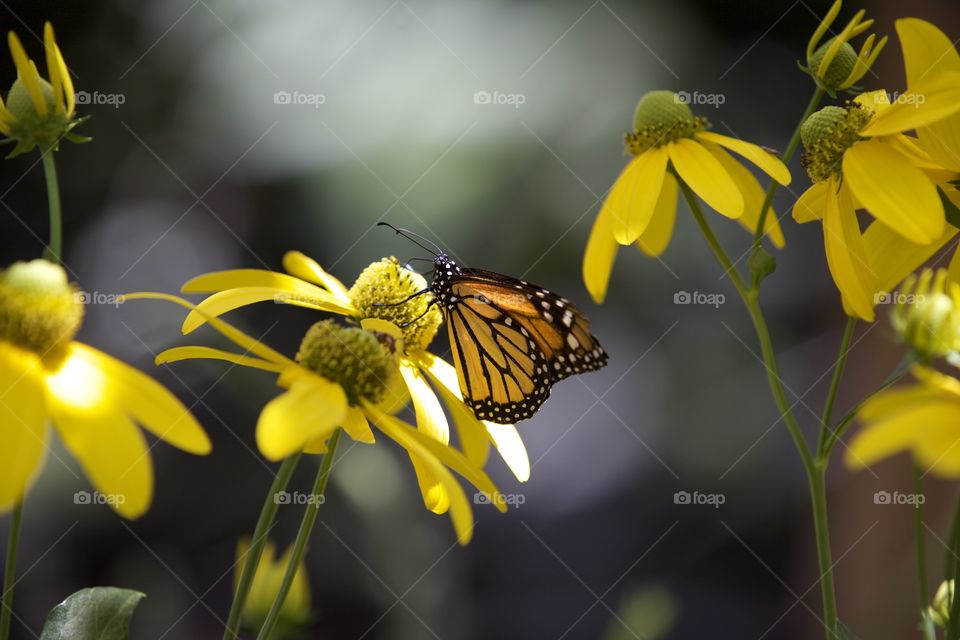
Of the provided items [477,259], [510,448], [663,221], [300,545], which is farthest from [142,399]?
[477,259]

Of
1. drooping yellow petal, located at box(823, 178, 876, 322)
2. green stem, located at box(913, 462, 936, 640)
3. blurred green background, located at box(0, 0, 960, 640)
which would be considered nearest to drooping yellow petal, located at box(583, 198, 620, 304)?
drooping yellow petal, located at box(823, 178, 876, 322)

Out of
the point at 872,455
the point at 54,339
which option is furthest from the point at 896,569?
the point at 54,339

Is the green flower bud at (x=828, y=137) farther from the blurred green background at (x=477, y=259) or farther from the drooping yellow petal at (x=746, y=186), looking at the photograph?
the blurred green background at (x=477, y=259)

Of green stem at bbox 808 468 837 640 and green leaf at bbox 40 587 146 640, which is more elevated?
green leaf at bbox 40 587 146 640

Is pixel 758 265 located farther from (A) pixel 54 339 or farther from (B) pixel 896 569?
(B) pixel 896 569

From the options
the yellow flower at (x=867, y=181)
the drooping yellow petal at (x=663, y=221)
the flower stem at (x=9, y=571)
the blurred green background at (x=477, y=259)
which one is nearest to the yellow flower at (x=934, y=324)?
the yellow flower at (x=867, y=181)

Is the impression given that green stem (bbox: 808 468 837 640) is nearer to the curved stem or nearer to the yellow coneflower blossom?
the curved stem
